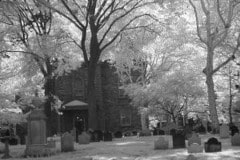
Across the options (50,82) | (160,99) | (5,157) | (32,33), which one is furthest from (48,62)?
(5,157)

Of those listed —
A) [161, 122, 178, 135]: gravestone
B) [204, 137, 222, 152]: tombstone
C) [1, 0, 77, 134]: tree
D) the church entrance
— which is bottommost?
[204, 137, 222, 152]: tombstone

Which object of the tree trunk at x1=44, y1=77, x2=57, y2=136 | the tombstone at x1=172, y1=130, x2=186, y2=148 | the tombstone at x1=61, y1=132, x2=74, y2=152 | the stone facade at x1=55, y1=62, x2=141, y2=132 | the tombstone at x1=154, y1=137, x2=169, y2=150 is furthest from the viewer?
the stone facade at x1=55, y1=62, x2=141, y2=132

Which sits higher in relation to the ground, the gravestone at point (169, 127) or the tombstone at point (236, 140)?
the gravestone at point (169, 127)

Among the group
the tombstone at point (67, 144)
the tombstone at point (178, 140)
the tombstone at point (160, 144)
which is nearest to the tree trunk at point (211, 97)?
the tombstone at point (178, 140)

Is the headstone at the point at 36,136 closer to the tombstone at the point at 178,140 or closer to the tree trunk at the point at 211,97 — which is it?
the tombstone at the point at 178,140

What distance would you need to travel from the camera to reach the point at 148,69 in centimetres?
4816

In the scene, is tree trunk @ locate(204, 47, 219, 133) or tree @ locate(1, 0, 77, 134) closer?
tree @ locate(1, 0, 77, 134)

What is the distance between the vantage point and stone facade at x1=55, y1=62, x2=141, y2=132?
47844 millimetres

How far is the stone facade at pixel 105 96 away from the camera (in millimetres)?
47844

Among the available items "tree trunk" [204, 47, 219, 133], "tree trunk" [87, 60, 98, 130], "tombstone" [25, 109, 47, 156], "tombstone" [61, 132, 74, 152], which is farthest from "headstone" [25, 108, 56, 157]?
"tree trunk" [204, 47, 219, 133]

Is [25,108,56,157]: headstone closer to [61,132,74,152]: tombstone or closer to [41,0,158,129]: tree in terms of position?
[61,132,74,152]: tombstone

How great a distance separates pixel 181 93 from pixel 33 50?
15.4 meters

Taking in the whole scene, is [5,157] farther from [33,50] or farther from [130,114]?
[130,114]

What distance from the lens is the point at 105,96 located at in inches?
1923
